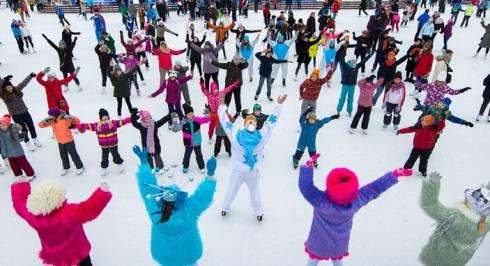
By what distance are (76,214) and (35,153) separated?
473cm

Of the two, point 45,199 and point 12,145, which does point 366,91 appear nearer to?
point 45,199

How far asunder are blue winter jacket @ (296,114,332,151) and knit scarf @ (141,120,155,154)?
8.87ft

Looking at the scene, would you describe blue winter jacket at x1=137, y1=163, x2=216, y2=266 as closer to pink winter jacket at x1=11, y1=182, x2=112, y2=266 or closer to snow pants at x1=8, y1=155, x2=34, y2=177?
pink winter jacket at x1=11, y1=182, x2=112, y2=266

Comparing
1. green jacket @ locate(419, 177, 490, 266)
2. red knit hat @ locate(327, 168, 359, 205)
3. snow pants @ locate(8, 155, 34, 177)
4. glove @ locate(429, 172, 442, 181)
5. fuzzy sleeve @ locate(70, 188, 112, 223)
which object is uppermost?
red knit hat @ locate(327, 168, 359, 205)

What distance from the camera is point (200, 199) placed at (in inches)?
143

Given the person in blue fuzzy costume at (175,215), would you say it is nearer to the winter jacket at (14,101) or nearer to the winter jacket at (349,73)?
the winter jacket at (14,101)

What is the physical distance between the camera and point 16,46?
14.8 m

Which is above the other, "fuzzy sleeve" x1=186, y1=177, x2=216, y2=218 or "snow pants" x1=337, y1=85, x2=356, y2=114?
"fuzzy sleeve" x1=186, y1=177, x2=216, y2=218

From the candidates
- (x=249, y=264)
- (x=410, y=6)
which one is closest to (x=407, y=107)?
(x=249, y=264)

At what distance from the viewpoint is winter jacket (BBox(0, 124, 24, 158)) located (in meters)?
6.14

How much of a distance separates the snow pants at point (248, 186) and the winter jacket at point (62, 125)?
3089mm

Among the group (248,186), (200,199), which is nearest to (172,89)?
(248,186)

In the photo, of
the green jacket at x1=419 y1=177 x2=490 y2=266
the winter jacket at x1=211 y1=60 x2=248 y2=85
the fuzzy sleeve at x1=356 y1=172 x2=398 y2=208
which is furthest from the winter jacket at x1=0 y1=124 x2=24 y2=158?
the green jacket at x1=419 y1=177 x2=490 y2=266

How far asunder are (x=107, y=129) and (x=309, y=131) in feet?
11.9
